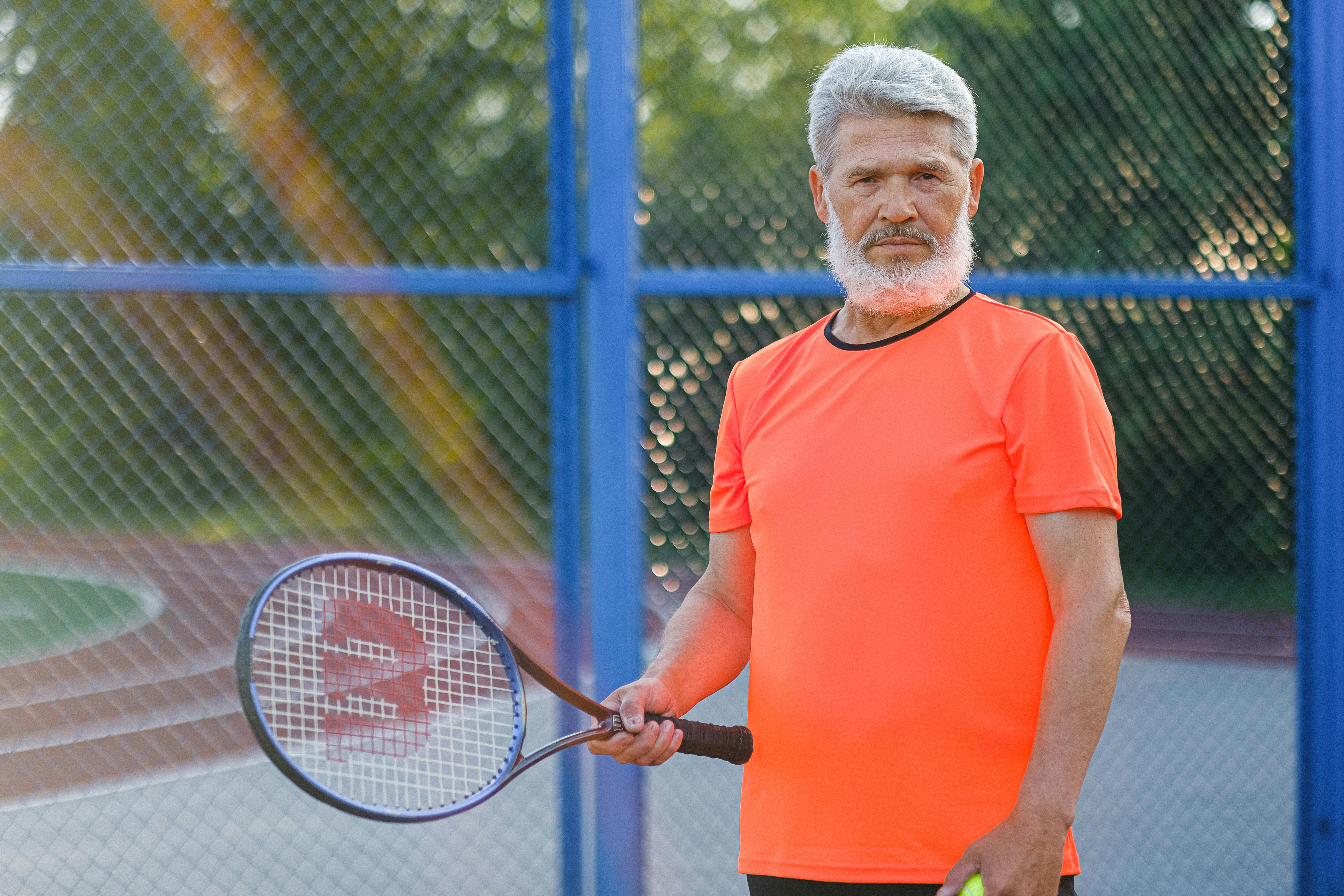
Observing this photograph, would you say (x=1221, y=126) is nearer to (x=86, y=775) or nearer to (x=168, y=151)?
(x=168, y=151)

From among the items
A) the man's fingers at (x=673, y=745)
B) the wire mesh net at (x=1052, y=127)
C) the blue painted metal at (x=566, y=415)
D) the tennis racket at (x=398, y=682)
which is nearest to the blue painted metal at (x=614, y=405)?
the blue painted metal at (x=566, y=415)

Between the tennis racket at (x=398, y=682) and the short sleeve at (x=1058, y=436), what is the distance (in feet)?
1.95

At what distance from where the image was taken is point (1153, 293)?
10.7ft

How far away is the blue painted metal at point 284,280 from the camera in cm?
262

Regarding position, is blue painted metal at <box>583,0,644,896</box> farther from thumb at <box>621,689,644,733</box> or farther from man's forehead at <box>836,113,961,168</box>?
man's forehead at <box>836,113,961,168</box>

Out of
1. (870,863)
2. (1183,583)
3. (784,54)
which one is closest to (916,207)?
(870,863)

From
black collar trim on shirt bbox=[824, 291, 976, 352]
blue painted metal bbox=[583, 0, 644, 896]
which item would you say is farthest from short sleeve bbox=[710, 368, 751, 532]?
blue painted metal bbox=[583, 0, 644, 896]

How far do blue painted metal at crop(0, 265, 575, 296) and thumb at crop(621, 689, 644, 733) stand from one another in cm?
124

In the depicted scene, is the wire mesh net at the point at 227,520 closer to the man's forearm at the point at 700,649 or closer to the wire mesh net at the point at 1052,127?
the man's forearm at the point at 700,649

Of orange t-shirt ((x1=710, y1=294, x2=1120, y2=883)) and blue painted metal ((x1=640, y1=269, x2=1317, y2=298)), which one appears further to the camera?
blue painted metal ((x1=640, y1=269, x2=1317, y2=298))

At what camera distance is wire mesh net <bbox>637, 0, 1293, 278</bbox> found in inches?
141

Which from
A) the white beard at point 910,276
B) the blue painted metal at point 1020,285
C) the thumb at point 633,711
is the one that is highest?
the blue painted metal at point 1020,285

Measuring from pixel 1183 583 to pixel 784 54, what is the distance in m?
3.53

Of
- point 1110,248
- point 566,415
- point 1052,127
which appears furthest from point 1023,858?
point 1052,127
